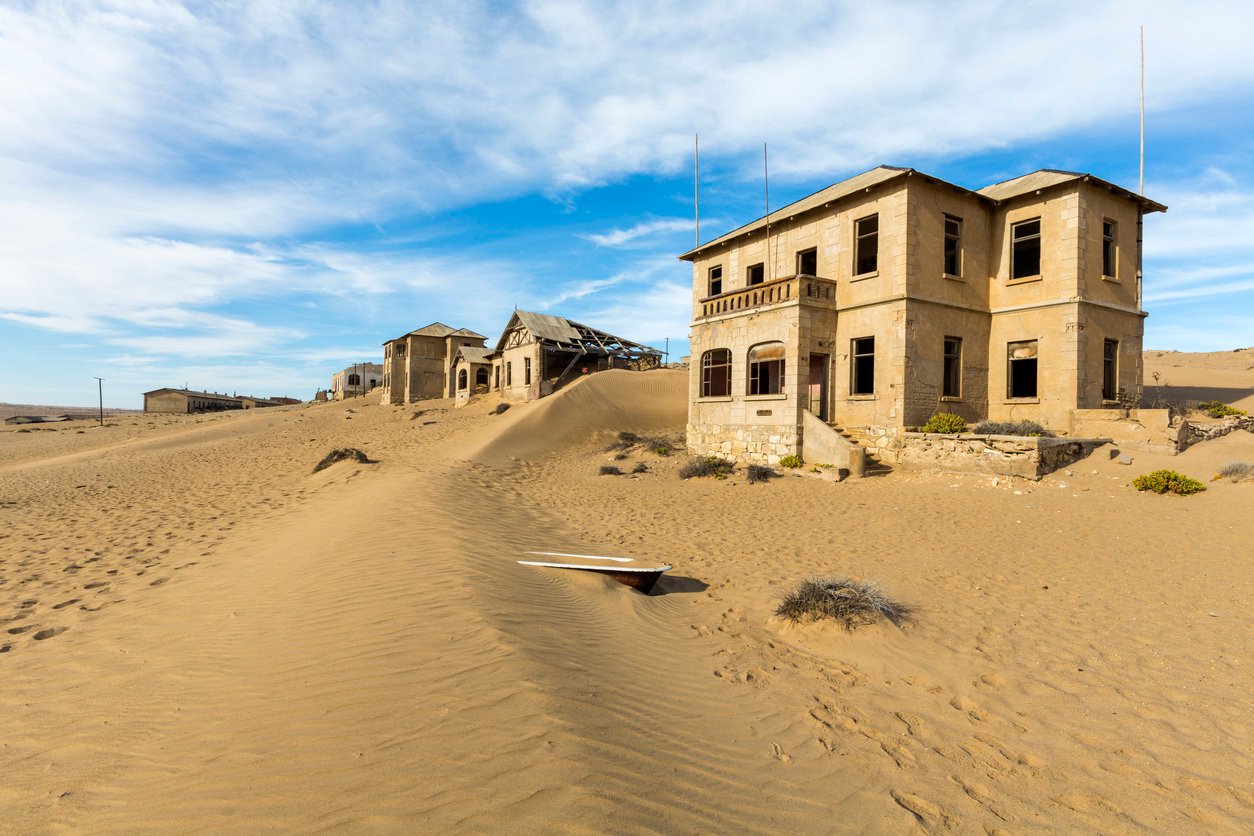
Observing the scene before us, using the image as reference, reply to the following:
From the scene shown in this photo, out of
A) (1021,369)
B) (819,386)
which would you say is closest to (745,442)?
(819,386)

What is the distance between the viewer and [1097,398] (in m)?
17.5

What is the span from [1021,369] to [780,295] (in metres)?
8.32

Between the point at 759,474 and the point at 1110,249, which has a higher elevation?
the point at 1110,249

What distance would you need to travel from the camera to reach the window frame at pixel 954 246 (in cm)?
1800

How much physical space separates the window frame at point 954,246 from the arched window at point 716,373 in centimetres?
731

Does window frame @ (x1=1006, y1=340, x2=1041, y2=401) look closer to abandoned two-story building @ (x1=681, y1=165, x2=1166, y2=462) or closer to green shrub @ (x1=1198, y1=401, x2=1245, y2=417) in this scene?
abandoned two-story building @ (x1=681, y1=165, x2=1166, y2=462)

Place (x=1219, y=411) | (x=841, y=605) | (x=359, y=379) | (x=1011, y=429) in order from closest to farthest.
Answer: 1. (x=841, y=605)
2. (x=1011, y=429)
3. (x=1219, y=411)
4. (x=359, y=379)

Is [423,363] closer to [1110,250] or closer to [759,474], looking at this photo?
[759,474]

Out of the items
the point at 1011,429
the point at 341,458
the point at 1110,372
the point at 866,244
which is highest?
the point at 866,244

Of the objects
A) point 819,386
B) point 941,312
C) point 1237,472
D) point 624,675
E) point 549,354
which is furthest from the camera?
point 549,354

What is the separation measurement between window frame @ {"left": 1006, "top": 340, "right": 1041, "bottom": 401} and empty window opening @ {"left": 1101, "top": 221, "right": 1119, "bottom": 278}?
312 centimetres

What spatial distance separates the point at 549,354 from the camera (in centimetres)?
3216

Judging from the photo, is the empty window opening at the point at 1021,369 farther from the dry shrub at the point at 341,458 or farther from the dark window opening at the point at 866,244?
the dry shrub at the point at 341,458

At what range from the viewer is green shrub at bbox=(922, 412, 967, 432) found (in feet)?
54.0
